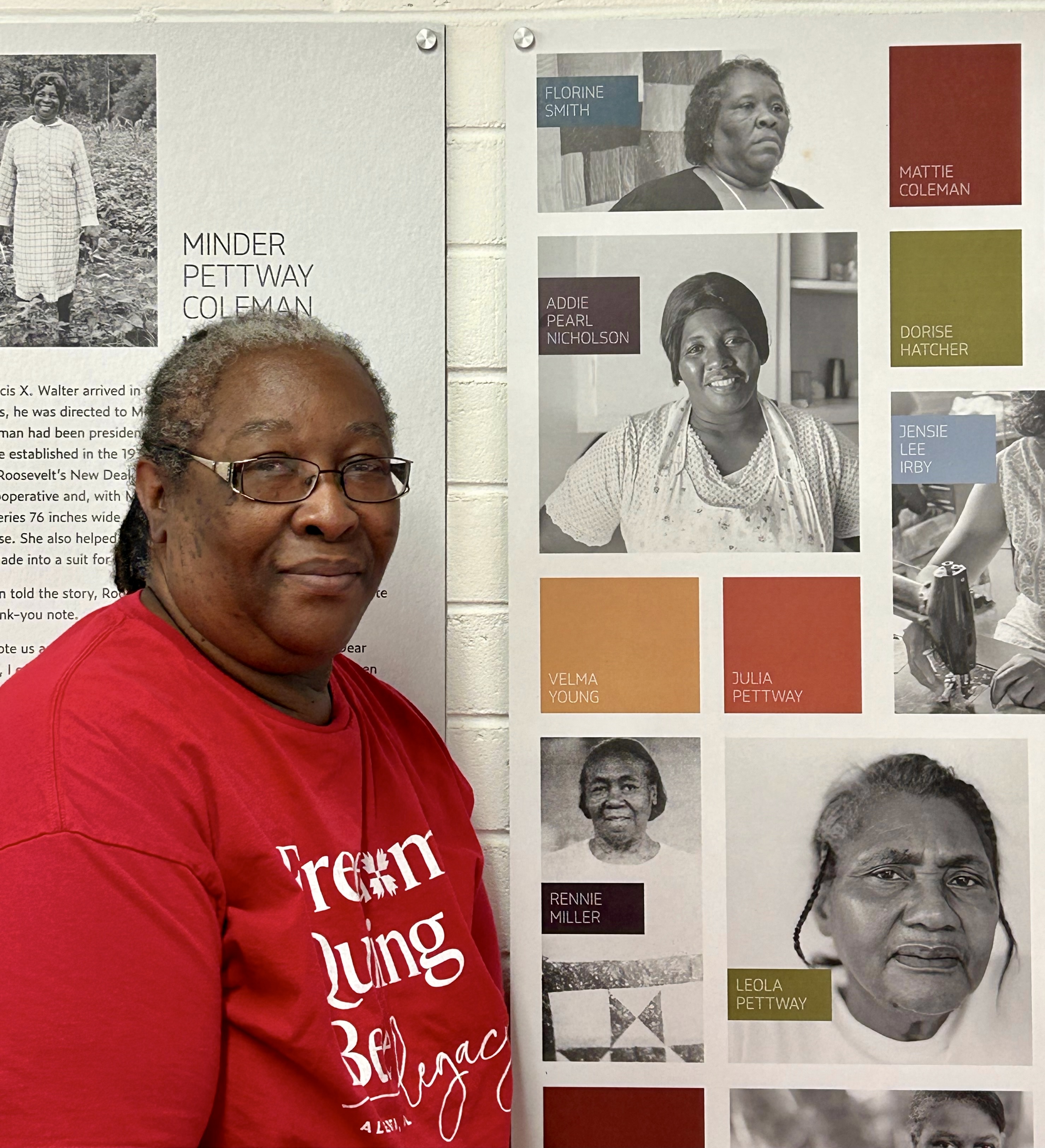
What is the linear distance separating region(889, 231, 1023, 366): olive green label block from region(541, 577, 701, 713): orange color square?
16.1 inches

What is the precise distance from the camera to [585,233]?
50.4 inches

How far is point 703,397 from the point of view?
4.24 ft

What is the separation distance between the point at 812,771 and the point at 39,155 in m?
1.22

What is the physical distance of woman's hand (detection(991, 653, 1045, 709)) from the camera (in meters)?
1.27

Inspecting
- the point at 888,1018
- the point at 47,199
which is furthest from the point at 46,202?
the point at 888,1018

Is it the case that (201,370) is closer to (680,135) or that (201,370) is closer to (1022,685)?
(680,135)

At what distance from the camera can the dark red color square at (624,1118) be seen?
1.28m

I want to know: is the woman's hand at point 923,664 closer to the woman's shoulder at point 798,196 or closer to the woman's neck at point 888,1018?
the woman's neck at point 888,1018

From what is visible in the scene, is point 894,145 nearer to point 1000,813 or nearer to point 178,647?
point 1000,813

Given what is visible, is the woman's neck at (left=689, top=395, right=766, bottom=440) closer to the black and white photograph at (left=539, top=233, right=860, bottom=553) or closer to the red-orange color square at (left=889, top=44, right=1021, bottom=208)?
the black and white photograph at (left=539, top=233, right=860, bottom=553)

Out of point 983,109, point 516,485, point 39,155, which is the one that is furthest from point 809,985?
point 39,155

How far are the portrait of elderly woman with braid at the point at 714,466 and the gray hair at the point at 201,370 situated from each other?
35 centimetres

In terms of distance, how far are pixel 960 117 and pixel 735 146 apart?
0.27m

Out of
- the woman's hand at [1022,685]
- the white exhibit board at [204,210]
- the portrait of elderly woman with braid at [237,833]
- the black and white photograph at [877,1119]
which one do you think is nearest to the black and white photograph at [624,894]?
the black and white photograph at [877,1119]
